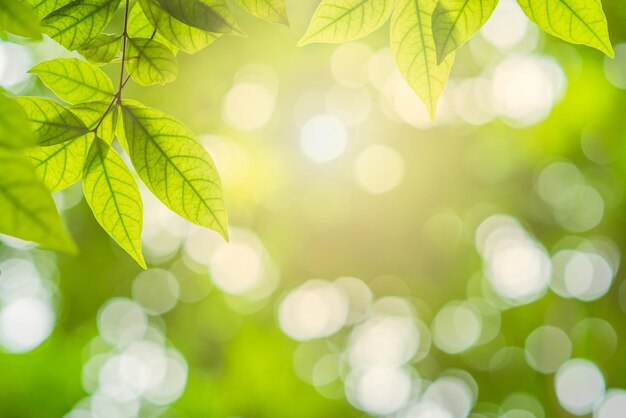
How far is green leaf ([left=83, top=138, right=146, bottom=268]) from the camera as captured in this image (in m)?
1.21

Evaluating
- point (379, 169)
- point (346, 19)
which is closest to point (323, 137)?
point (379, 169)

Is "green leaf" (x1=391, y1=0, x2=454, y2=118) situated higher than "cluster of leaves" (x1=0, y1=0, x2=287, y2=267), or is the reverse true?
"green leaf" (x1=391, y1=0, x2=454, y2=118)

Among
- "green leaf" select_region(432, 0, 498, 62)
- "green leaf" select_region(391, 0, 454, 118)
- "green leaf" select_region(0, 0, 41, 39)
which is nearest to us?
"green leaf" select_region(0, 0, 41, 39)

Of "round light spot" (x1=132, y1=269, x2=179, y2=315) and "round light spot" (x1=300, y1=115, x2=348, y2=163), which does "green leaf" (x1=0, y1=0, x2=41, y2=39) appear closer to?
"round light spot" (x1=300, y1=115, x2=348, y2=163)

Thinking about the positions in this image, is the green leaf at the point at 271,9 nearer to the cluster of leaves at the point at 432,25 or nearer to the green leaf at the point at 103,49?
the cluster of leaves at the point at 432,25

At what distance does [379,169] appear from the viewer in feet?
37.5

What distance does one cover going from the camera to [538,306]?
35.8ft

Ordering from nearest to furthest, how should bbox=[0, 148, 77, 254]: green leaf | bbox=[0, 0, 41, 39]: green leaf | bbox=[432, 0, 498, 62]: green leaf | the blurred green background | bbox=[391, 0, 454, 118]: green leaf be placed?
bbox=[0, 148, 77, 254]: green leaf < bbox=[0, 0, 41, 39]: green leaf < bbox=[432, 0, 498, 62]: green leaf < bbox=[391, 0, 454, 118]: green leaf < the blurred green background

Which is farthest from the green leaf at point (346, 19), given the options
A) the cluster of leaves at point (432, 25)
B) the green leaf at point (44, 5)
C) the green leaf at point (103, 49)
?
the green leaf at point (44, 5)

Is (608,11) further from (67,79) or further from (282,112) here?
(67,79)

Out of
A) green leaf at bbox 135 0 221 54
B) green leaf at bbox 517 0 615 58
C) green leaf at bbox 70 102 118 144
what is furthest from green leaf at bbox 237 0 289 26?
green leaf at bbox 517 0 615 58

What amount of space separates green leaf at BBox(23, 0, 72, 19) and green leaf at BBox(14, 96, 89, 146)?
19 centimetres

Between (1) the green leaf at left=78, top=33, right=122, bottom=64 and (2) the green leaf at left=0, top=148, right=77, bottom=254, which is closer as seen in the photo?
(2) the green leaf at left=0, top=148, right=77, bottom=254

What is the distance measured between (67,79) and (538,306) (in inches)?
424
